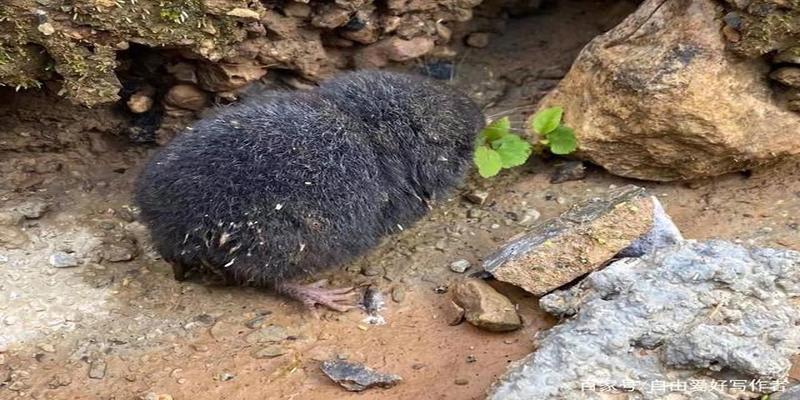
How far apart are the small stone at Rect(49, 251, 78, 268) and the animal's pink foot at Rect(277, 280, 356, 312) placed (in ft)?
3.61

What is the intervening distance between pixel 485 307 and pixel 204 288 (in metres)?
1.44

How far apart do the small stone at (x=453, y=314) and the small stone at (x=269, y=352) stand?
77cm

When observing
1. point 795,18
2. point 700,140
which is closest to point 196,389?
point 700,140

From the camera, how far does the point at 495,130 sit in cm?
465

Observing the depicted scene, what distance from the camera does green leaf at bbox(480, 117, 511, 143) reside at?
15.3 feet

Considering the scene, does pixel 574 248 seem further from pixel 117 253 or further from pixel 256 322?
pixel 117 253

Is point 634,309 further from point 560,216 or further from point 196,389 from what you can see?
point 196,389

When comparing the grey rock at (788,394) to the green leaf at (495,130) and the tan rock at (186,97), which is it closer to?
the green leaf at (495,130)

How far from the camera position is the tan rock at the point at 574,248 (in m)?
3.75

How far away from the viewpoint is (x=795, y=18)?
4.02m

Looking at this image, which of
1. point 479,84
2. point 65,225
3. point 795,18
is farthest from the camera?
point 479,84

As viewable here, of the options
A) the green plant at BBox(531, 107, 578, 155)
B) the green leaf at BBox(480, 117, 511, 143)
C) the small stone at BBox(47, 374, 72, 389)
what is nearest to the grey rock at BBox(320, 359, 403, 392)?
the small stone at BBox(47, 374, 72, 389)

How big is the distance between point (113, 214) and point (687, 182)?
10.4ft

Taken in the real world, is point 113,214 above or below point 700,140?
below
